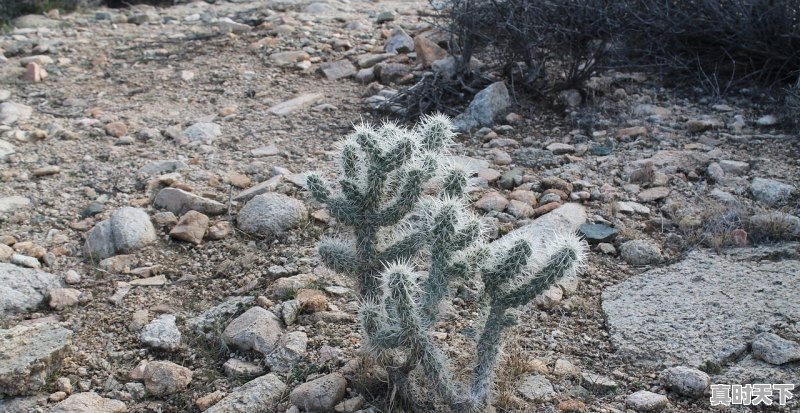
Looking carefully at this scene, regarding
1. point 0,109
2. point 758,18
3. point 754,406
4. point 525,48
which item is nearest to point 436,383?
point 754,406

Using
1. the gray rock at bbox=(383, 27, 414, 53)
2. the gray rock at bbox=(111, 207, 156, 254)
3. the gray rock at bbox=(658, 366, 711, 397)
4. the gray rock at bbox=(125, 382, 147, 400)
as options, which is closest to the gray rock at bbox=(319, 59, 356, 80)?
the gray rock at bbox=(383, 27, 414, 53)

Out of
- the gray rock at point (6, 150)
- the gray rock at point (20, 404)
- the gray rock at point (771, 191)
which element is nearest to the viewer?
the gray rock at point (20, 404)

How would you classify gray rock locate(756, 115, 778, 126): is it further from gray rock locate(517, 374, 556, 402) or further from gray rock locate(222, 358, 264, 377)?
gray rock locate(222, 358, 264, 377)

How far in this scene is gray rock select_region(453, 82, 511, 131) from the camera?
532 cm

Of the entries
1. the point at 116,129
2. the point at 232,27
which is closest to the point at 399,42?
the point at 232,27

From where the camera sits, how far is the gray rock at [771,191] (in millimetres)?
4246

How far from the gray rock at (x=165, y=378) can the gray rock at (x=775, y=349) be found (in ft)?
7.35

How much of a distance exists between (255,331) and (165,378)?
1.31 feet

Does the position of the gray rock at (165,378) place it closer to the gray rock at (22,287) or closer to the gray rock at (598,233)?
the gray rock at (22,287)

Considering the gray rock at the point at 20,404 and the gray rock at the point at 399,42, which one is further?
the gray rock at the point at 399,42

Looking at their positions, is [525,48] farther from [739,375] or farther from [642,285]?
[739,375]

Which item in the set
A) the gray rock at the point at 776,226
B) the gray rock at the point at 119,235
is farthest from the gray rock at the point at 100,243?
the gray rock at the point at 776,226

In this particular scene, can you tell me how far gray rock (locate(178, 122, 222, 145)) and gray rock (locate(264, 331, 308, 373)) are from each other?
7.08 feet

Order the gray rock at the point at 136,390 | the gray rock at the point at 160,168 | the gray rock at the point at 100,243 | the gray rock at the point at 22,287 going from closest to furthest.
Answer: the gray rock at the point at 136,390, the gray rock at the point at 22,287, the gray rock at the point at 100,243, the gray rock at the point at 160,168
